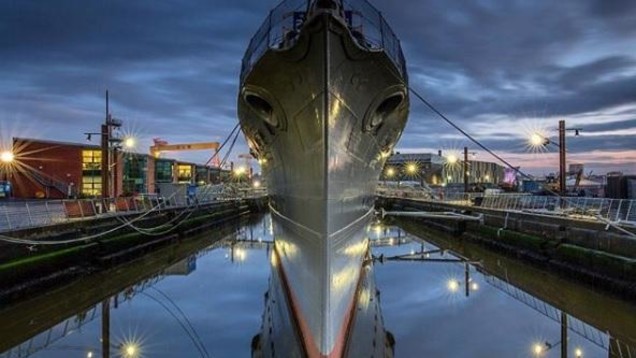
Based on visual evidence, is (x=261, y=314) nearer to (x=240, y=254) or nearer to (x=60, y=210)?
(x=60, y=210)

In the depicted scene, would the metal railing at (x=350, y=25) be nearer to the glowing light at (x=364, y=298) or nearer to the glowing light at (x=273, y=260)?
the glowing light at (x=364, y=298)

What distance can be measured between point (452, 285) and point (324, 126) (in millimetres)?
9459

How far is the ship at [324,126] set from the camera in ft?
28.4

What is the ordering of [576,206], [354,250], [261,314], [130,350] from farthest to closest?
1. [576,206]
2. [261,314]
3. [354,250]
4. [130,350]

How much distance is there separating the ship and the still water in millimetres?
1820

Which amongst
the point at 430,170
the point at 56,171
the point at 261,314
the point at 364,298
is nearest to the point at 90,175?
the point at 56,171

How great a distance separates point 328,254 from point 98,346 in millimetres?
5172

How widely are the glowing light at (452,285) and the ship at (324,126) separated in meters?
4.21

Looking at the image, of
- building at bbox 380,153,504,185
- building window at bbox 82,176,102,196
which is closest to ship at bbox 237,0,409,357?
building window at bbox 82,176,102,196

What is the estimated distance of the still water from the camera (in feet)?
31.6

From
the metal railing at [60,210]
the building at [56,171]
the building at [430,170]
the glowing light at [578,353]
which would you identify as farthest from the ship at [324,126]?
the building at [430,170]

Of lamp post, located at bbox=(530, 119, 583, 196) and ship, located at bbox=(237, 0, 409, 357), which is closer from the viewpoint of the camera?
ship, located at bbox=(237, 0, 409, 357)

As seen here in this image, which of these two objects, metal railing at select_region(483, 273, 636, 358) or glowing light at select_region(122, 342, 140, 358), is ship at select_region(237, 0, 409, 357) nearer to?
glowing light at select_region(122, 342, 140, 358)

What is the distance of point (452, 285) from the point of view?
52.2 ft
